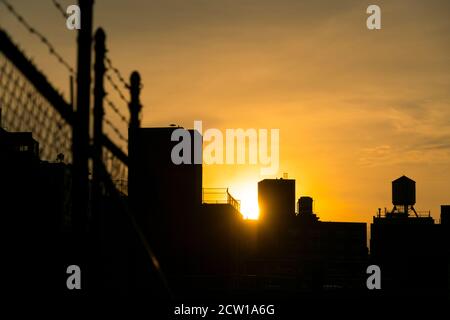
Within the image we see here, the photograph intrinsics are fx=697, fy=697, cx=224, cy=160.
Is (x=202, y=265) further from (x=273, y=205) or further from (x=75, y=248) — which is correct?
(x=273, y=205)

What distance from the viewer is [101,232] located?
574 cm

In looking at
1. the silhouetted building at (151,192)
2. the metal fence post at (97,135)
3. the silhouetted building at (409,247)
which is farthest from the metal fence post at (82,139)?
the silhouetted building at (409,247)

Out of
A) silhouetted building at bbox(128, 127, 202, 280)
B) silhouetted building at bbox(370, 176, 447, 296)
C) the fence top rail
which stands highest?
the fence top rail

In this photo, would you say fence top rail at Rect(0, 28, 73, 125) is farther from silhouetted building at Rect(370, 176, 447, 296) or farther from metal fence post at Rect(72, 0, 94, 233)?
silhouetted building at Rect(370, 176, 447, 296)

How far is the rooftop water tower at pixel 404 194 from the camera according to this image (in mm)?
125875

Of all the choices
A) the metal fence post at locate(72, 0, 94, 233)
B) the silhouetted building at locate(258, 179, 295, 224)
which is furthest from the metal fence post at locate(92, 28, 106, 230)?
the silhouetted building at locate(258, 179, 295, 224)

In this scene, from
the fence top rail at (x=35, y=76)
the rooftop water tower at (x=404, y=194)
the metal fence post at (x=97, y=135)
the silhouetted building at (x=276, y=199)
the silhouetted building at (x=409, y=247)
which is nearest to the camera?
the fence top rail at (x=35, y=76)

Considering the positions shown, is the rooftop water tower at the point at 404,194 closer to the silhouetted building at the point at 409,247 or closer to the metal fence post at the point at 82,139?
the silhouetted building at the point at 409,247

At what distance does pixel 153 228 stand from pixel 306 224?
129 metres

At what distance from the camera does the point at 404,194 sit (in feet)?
413

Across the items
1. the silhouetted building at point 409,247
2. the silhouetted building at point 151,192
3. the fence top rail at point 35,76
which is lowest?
the silhouetted building at point 409,247

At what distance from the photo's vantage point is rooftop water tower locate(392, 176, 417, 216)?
12588cm

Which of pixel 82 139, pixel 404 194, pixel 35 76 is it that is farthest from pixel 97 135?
pixel 404 194
